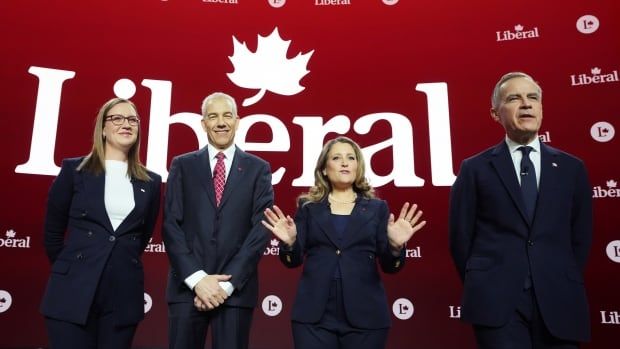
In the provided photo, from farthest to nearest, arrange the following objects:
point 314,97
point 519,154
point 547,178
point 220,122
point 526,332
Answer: point 314,97 → point 220,122 → point 519,154 → point 547,178 → point 526,332

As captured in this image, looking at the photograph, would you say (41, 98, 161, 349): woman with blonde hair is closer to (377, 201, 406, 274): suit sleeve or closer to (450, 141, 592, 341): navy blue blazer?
(377, 201, 406, 274): suit sleeve

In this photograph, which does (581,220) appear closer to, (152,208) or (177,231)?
(177,231)

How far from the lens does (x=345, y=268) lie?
2.21m

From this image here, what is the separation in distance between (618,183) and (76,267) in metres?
3.74

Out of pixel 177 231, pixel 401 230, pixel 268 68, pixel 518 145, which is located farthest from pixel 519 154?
pixel 268 68

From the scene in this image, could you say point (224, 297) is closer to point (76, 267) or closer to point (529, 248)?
point (76, 267)

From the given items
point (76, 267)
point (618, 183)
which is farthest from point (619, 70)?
point (76, 267)

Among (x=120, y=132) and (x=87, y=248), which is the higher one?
(x=120, y=132)

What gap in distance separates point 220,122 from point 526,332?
5.19 feet

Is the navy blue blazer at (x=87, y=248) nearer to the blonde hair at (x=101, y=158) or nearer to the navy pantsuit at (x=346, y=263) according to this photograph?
the blonde hair at (x=101, y=158)

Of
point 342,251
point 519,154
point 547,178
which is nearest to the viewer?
point 547,178

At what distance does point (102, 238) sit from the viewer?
2205mm

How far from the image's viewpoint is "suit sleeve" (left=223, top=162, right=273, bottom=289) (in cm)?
224

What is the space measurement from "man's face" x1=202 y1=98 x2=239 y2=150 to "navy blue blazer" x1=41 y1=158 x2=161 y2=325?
15.3 inches
